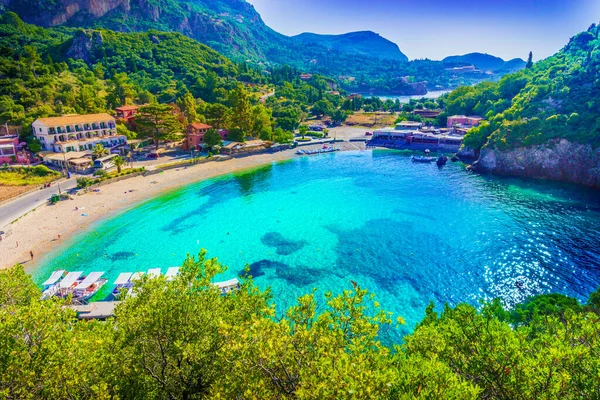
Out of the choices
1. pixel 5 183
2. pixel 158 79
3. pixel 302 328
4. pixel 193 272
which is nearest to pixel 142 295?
pixel 193 272

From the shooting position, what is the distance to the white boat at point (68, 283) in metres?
36.2

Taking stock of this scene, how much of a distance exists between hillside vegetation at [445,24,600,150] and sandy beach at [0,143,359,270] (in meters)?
62.9

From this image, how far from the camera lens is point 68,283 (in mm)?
36969

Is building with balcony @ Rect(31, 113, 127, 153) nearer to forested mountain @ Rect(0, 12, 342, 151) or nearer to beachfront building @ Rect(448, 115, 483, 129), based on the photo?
forested mountain @ Rect(0, 12, 342, 151)

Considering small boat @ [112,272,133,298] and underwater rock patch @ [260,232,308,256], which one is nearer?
small boat @ [112,272,133,298]

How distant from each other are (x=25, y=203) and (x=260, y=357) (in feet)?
198

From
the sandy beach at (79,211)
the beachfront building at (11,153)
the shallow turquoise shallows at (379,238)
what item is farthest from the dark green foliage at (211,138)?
the beachfront building at (11,153)

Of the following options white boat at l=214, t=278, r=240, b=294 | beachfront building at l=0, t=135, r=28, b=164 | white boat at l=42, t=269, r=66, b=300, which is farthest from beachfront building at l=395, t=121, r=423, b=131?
white boat at l=42, t=269, r=66, b=300

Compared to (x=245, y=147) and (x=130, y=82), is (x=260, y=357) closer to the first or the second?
(x=245, y=147)

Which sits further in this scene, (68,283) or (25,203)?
(25,203)

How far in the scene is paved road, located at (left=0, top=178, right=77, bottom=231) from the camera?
5080 cm

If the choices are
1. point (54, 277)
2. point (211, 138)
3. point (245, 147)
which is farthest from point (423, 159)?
point (54, 277)

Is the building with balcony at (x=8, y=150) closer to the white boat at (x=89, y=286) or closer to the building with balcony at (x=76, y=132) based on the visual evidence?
the building with balcony at (x=76, y=132)

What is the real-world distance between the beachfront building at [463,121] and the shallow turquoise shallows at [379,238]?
45592mm
